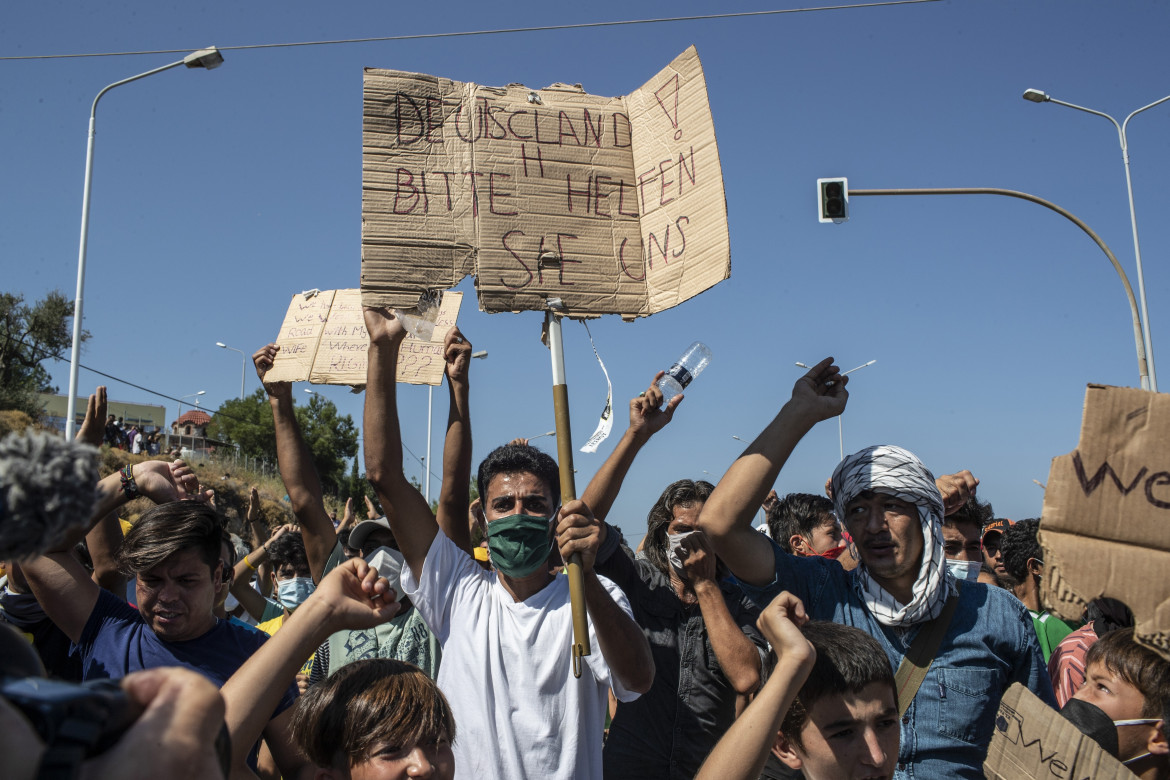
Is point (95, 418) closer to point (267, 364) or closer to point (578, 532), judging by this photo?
point (267, 364)

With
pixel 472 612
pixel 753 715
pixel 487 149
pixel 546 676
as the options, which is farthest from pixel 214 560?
pixel 753 715

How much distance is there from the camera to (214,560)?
10.2 feet

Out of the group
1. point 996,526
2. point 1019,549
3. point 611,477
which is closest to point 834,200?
point 996,526

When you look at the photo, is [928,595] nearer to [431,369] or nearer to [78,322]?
[431,369]

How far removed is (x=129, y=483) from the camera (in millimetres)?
3285

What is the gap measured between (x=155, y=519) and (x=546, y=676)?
4.79ft

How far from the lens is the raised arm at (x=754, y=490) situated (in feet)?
8.61

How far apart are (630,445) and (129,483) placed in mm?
1887

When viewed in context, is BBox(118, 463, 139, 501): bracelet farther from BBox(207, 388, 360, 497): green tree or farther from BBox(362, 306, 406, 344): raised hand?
BBox(207, 388, 360, 497): green tree

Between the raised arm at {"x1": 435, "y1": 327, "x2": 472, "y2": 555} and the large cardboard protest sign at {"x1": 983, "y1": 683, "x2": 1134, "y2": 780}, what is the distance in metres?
1.93

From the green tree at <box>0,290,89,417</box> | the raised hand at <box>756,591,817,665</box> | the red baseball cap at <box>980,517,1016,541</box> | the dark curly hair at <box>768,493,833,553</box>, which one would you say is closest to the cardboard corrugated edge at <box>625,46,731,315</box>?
the raised hand at <box>756,591,817,665</box>

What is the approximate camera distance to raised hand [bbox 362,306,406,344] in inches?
114

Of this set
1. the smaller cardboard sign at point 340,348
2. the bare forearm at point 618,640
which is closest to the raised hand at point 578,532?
the bare forearm at point 618,640

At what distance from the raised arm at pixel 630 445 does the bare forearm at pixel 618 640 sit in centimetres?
66
